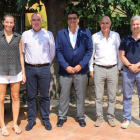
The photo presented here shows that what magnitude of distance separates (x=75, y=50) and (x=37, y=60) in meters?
0.76

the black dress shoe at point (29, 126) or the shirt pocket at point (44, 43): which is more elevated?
the shirt pocket at point (44, 43)

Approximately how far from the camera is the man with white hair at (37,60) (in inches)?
192

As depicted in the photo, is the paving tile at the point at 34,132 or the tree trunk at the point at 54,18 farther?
the tree trunk at the point at 54,18

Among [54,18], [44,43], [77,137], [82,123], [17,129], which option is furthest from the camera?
[54,18]

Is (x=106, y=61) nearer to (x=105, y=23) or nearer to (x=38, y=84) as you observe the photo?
(x=105, y=23)

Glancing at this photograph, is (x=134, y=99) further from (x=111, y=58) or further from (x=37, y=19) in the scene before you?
(x=37, y=19)

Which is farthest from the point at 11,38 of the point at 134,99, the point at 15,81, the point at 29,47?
the point at 134,99

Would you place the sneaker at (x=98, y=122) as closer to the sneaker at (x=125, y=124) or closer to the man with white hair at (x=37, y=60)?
the sneaker at (x=125, y=124)

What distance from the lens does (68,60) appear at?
505 centimetres

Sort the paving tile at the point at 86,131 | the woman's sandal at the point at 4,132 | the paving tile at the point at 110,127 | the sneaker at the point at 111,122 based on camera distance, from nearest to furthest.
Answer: the woman's sandal at the point at 4,132 → the paving tile at the point at 86,131 → the paving tile at the point at 110,127 → the sneaker at the point at 111,122

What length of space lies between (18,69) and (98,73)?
1.56m

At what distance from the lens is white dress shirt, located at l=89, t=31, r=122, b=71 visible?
16.6 feet

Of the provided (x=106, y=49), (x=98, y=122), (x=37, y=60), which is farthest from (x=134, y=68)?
(x=37, y=60)

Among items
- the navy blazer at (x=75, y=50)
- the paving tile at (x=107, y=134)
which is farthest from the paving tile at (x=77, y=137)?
the navy blazer at (x=75, y=50)
